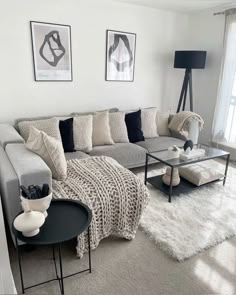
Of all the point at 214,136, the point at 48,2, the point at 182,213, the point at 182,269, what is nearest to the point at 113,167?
the point at 182,213

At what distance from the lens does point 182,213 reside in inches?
95.0

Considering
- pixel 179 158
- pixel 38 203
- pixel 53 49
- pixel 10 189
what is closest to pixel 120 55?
pixel 53 49

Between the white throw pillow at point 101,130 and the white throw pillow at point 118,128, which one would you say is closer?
the white throw pillow at point 101,130

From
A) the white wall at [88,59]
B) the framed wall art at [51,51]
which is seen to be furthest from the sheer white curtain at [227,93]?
the framed wall art at [51,51]

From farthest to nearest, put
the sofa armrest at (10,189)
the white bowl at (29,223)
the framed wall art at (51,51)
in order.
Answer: the framed wall art at (51,51), the sofa armrest at (10,189), the white bowl at (29,223)

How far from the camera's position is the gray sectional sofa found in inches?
67.2

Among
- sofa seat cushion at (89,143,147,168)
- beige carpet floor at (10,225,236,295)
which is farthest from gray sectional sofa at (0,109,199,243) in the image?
beige carpet floor at (10,225,236,295)

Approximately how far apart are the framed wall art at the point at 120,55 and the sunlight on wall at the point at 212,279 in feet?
9.60

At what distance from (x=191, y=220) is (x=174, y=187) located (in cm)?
56

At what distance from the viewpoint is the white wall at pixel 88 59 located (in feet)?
9.84

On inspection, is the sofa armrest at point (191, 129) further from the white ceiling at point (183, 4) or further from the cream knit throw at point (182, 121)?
the white ceiling at point (183, 4)

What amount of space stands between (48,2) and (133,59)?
150cm

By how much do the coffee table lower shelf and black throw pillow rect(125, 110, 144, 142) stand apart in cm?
72

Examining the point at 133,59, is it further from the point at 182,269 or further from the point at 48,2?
the point at 182,269
